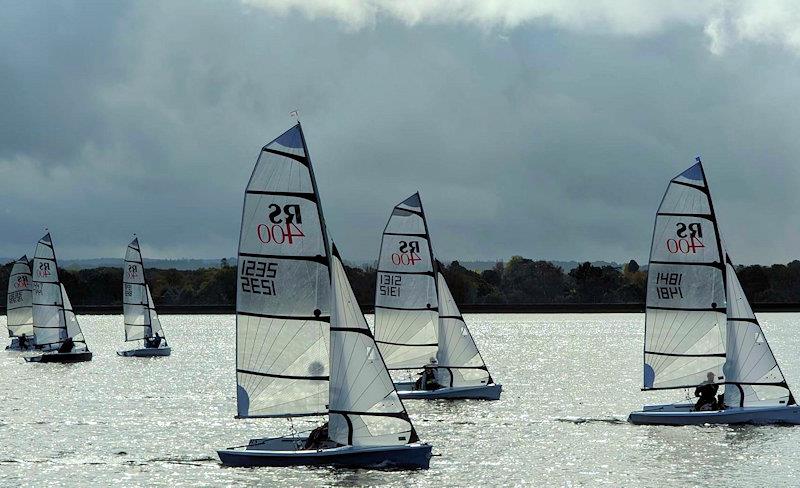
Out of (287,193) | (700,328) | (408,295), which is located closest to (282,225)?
(287,193)

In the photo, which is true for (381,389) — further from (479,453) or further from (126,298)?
(126,298)

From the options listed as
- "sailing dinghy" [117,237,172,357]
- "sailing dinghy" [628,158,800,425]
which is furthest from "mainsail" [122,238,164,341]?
"sailing dinghy" [628,158,800,425]

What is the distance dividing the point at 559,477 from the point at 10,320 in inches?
3431

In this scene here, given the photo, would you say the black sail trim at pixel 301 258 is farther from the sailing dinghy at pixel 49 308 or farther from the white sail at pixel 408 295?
the sailing dinghy at pixel 49 308

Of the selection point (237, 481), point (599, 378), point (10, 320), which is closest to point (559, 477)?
point (237, 481)

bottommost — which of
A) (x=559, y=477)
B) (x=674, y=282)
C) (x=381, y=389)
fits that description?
(x=559, y=477)

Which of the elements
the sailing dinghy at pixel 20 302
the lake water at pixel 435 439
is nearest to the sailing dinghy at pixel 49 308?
the lake water at pixel 435 439

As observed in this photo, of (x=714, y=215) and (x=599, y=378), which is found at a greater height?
(x=714, y=215)

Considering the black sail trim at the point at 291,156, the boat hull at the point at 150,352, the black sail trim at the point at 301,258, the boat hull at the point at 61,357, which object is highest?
the black sail trim at the point at 291,156

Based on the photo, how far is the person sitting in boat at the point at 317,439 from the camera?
39.7 metres

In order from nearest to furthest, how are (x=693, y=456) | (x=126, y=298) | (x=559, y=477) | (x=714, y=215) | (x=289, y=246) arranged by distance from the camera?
(x=289, y=246) → (x=559, y=477) → (x=693, y=456) → (x=714, y=215) → (x=126, y=298)

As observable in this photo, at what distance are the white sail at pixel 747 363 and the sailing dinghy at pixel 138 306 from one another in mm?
60724

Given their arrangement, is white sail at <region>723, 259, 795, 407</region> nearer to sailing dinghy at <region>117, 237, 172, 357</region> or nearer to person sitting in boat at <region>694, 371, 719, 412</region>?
person sitting in boat at <region>694, 371, 719, 412</region>

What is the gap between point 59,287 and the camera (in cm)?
9819
